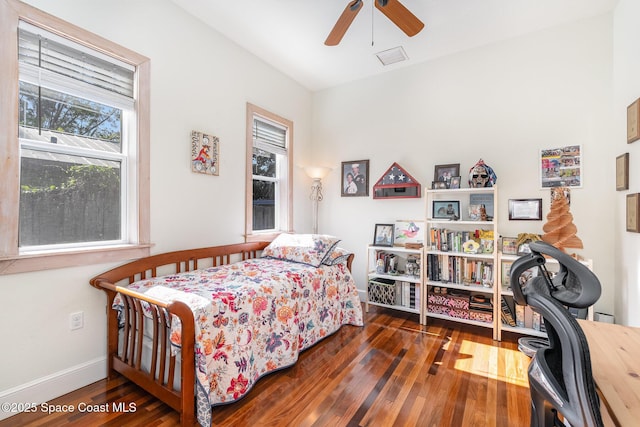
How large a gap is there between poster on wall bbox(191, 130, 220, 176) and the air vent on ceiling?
204 centimetres

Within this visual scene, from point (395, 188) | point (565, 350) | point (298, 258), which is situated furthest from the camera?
point (395, 188)

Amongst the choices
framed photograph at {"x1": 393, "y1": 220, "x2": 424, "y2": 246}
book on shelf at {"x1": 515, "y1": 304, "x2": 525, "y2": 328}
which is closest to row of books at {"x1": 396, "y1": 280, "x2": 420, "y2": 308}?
framed photograph at {"x1": 393, "y1": 220, "x2": 424, "y2": 246}

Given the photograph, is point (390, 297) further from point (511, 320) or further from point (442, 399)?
point (442, 399)

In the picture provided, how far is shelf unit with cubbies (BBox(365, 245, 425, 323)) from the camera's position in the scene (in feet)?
10.3

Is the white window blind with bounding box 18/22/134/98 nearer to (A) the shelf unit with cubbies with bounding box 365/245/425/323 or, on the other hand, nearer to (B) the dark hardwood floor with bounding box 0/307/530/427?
(B) the dark hardwood floor with bounding box 0/307/530/427

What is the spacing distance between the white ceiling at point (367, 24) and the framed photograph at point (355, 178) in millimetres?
1203

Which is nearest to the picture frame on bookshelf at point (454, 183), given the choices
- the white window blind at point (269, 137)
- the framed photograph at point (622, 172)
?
the framed photograph at point (622, 172)

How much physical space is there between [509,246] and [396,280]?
1165 mm

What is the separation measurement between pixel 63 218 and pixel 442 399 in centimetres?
275

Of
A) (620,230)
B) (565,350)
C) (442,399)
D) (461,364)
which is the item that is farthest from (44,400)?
(620,230)

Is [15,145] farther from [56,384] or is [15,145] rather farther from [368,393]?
[368,393]

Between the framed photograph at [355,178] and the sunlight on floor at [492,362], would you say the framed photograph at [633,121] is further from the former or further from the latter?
the framed photograph at [355,178]

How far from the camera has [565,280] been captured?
0.71 m

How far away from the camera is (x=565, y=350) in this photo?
22.8 inches
